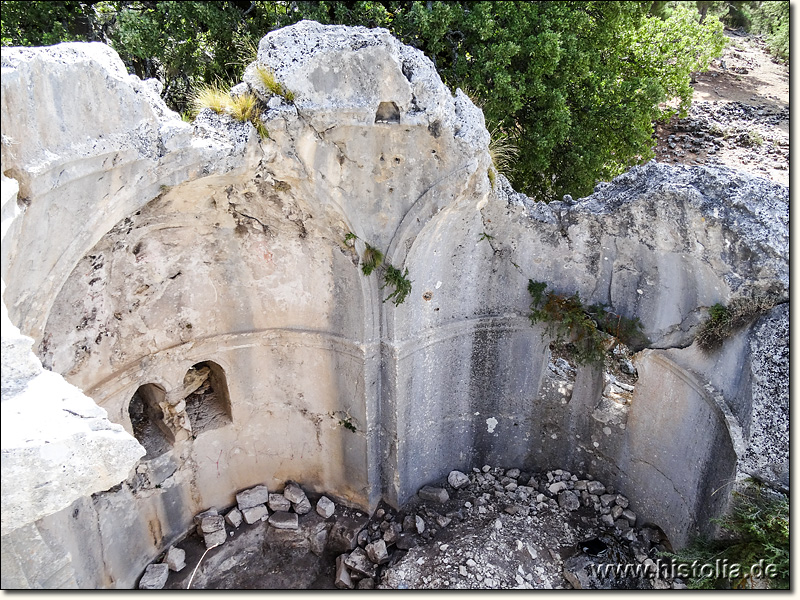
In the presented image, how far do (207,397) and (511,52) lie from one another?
21.1ft

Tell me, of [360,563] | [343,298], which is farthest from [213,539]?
[343,298]

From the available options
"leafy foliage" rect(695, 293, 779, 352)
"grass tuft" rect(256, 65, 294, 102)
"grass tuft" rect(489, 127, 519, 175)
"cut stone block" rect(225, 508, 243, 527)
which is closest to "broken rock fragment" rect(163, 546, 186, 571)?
"cut stone block" rect(225, 508, 243, 527)

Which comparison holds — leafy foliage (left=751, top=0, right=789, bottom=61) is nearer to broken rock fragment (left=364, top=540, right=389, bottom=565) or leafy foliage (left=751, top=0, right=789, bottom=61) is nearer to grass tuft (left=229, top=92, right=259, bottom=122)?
grass tuft (left=229, top=92, right=259, bottom=122)

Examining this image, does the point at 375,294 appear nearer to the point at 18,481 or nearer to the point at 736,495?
the point at 736,495

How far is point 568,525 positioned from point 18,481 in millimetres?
6852

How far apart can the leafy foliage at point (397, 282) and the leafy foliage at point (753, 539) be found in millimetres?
3763

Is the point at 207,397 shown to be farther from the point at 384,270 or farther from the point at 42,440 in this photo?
the point at 42,440

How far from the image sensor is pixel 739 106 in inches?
606

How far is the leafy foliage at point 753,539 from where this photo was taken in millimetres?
5371

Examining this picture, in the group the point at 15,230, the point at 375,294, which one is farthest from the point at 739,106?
the point at 15,230

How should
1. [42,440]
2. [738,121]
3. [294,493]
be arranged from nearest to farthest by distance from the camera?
1. [42,440]
2. [294,493]
3. [738,121]

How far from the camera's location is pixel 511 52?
9.17 m

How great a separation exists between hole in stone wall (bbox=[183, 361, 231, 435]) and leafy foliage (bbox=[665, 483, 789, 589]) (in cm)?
582

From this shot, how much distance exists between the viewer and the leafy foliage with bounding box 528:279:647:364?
7.66 meters
